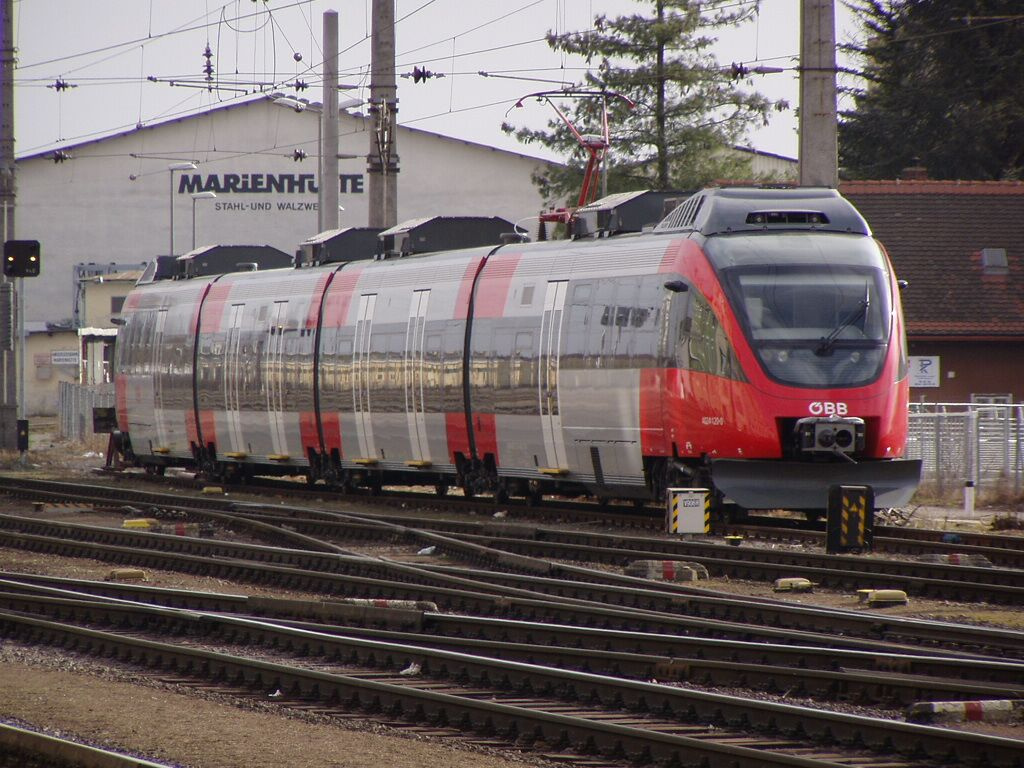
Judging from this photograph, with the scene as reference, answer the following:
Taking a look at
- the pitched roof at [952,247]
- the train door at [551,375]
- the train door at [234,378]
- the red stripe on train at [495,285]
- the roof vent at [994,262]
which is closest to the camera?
the train door at [551,375]

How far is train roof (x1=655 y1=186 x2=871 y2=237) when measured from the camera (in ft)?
62.8

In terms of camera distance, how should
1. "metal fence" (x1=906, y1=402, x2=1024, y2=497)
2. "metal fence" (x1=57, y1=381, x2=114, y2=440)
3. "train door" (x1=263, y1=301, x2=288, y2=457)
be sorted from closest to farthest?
"metal fence" (x1=906, y1=402, x2=1024, y2=497)
"train door" (x1=263, y1=301, x2=288, y2=457)
"metal fence" (x1=57, y1=381, x2=114, y2=440)

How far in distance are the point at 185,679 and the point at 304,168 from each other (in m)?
65.9

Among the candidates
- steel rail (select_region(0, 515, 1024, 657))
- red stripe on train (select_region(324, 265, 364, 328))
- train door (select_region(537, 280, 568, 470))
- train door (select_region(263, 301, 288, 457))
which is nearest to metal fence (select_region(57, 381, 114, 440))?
train door (select_region(263, 301, 288, 457))

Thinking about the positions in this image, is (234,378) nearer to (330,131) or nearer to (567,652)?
(330,131)

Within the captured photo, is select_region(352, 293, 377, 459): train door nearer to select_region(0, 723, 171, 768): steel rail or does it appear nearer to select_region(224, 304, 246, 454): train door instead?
select_region(224, 304, 246, 454): train door

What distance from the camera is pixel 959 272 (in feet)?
131

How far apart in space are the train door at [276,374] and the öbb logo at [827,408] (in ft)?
37.6

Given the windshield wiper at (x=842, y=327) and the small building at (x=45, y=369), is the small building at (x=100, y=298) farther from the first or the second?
the windshield wiper at (x=842, y=327)

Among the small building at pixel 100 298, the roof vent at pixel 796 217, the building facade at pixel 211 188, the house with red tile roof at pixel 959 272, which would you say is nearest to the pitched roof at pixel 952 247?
the house with red tile roof at pixel 959 272

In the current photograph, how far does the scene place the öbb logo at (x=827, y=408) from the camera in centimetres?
1816

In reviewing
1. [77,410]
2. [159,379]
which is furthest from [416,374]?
[77,410]

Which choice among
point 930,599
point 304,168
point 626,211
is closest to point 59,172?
point 304,168

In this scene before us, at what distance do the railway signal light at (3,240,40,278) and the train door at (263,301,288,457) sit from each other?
A: 8.10m
